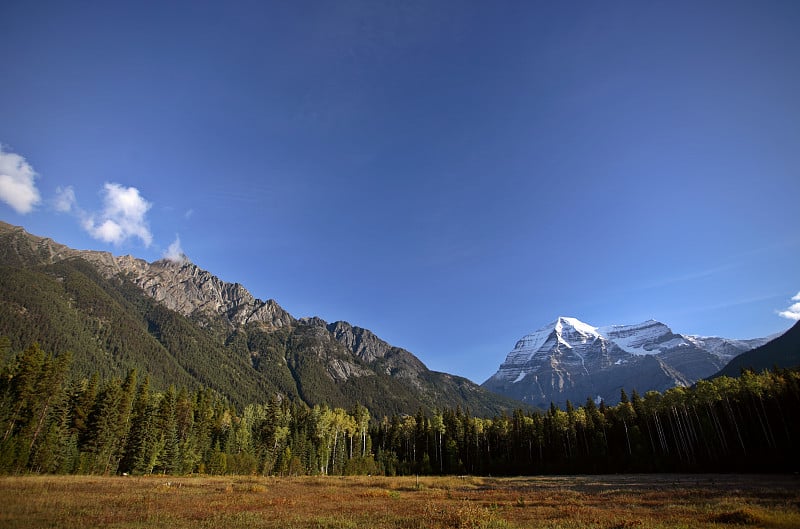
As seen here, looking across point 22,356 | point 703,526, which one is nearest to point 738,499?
point 703,526

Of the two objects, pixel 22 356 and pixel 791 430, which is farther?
pixel 791 430

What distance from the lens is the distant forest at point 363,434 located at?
54750 millimetres

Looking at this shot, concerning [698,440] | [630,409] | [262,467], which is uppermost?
[630,409]

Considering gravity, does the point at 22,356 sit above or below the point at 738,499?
above

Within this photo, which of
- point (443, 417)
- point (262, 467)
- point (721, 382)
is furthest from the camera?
point (443, 417)

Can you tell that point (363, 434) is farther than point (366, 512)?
Yes

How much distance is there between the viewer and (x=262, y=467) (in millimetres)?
84688

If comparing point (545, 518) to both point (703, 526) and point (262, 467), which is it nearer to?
point (703, 526)

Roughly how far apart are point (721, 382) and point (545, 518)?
246 feet

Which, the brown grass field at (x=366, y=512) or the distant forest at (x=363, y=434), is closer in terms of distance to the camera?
the brown grass field at (x=366, y=512)

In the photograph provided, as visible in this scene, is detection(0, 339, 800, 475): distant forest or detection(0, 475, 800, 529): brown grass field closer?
detection(0, 475, 800, 529): brown grass field

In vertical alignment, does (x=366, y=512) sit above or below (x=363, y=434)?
below

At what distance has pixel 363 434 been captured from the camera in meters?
111

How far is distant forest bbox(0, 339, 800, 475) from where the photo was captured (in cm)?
5475
